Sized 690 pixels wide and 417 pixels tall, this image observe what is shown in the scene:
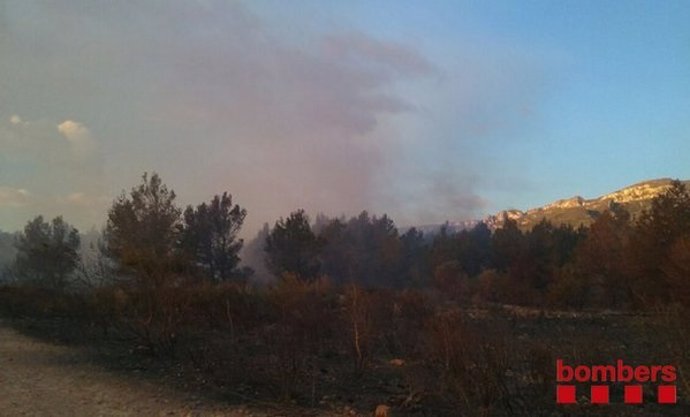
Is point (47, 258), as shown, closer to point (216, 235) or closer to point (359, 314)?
point (216, 235)

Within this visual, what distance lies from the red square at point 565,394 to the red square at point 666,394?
4.47 feet

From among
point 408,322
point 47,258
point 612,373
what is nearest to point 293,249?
point 47,258

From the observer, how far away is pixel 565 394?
9.60 m

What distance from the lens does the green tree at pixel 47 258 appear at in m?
49.9

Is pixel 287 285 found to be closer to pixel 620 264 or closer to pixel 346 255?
pixel 620 264

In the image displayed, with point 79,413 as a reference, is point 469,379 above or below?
above

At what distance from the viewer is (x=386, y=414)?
31.4 feet

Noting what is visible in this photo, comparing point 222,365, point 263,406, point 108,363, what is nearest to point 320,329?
point 222,365

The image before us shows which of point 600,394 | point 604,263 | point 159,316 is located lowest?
point 600,394

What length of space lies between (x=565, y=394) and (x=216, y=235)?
5551 centimetres

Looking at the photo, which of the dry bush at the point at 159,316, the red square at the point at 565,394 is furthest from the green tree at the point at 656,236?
the red square at the point at 565,394

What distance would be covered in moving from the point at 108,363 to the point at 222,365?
143 inches

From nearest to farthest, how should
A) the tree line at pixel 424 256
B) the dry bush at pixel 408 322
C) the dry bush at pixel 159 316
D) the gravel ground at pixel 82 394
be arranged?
the gravel ground at pixel 82 394, the dry bush at pixel 408 322, the dry bush at pixel 159 316, the tree line at pixel 424 256

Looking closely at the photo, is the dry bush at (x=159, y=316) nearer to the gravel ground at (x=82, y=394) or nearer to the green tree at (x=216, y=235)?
the gravel ground at (x=82, y=394)
